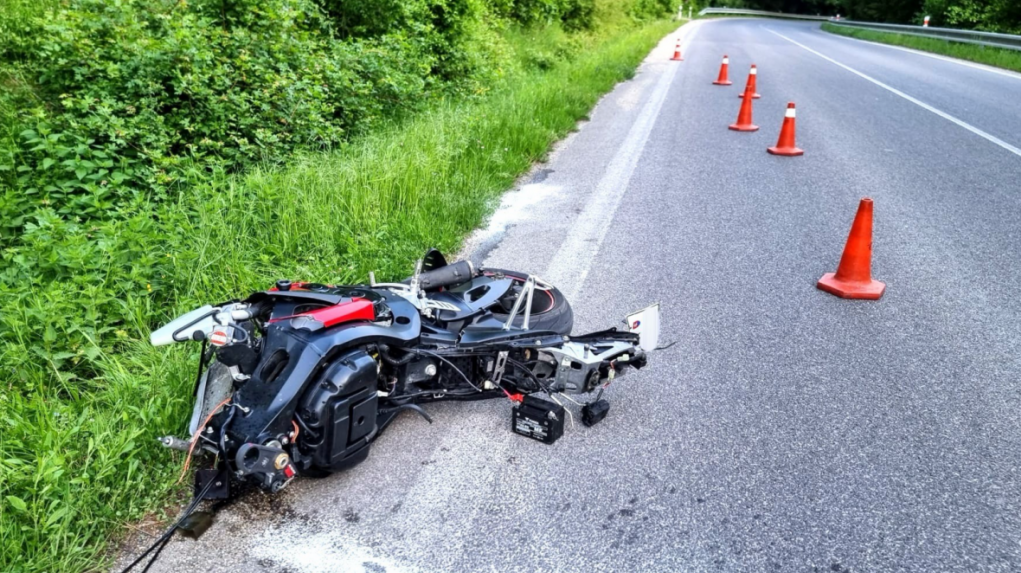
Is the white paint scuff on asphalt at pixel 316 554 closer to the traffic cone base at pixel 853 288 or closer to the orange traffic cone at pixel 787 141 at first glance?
the traffic cone base at pixel 853 288

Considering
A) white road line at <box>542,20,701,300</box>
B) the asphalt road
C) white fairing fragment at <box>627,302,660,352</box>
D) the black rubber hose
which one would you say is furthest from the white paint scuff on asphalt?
white road line at <box>542,20,701,300</box>

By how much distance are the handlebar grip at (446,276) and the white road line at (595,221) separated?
120 centimetres

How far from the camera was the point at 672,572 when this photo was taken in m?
2.55

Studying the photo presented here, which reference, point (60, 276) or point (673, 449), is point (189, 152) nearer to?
point (60, 276)

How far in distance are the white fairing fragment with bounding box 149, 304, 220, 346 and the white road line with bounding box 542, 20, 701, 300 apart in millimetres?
2447

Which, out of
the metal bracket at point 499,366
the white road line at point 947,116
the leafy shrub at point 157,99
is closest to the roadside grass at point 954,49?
the white road line at point 947,116

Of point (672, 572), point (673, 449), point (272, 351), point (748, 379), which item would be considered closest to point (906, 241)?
point (748, 379)

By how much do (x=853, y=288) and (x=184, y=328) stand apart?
13.8 ft

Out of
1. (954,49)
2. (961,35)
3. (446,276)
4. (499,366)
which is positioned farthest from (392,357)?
(961,35)

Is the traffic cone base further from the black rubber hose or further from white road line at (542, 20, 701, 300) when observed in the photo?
the black rubber hose

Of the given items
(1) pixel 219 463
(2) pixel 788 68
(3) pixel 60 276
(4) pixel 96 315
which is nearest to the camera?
(1) pixel 219 463

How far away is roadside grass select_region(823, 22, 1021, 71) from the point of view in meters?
18.6

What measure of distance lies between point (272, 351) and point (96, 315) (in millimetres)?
1524

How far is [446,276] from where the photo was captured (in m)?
3.66
